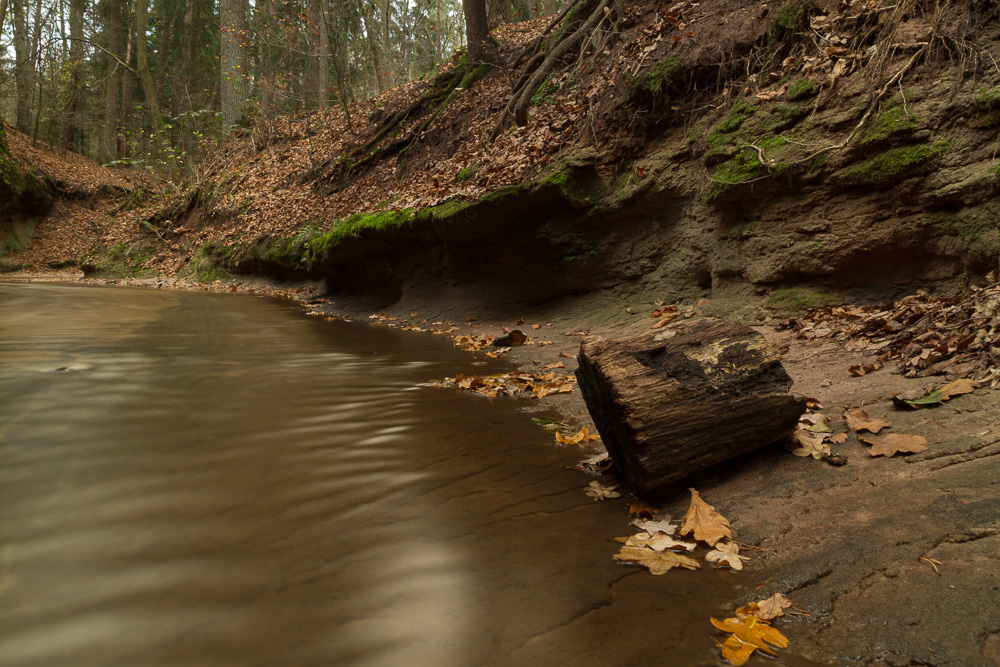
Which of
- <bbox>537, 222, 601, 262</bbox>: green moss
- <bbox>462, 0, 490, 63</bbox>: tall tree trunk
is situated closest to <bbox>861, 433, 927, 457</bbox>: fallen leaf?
<bbox>537, 222, 601, 262</bbox>: green moss

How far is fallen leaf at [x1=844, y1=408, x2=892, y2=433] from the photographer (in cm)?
266

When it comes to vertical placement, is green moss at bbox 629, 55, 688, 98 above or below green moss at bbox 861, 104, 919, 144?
above

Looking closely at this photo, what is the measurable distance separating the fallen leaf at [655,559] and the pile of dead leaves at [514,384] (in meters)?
2.42

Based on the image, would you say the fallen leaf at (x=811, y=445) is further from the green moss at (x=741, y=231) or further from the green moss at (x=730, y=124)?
the green moss at (x=730, y=124)

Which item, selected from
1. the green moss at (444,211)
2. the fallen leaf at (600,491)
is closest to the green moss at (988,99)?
the fallen leaf at (600,491)

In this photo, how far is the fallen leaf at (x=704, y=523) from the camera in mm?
2193

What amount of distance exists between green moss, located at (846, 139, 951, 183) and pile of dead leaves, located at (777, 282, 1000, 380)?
3.75ft

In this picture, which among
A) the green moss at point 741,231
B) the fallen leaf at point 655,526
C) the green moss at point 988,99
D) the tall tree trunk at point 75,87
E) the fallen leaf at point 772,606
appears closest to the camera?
the fallen leaf at point 772,606

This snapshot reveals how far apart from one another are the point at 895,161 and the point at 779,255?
127 centimetres

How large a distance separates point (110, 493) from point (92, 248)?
22.8 metres

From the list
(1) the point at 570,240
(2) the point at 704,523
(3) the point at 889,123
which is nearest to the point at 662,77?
(1) the point at 570,240

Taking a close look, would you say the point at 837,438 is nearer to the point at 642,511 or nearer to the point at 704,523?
the point at 704,523

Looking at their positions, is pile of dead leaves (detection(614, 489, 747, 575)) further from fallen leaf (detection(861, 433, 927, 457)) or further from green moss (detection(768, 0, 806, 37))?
green moss (detection(768, 0, 806, 37))

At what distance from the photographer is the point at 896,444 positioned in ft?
8.09
